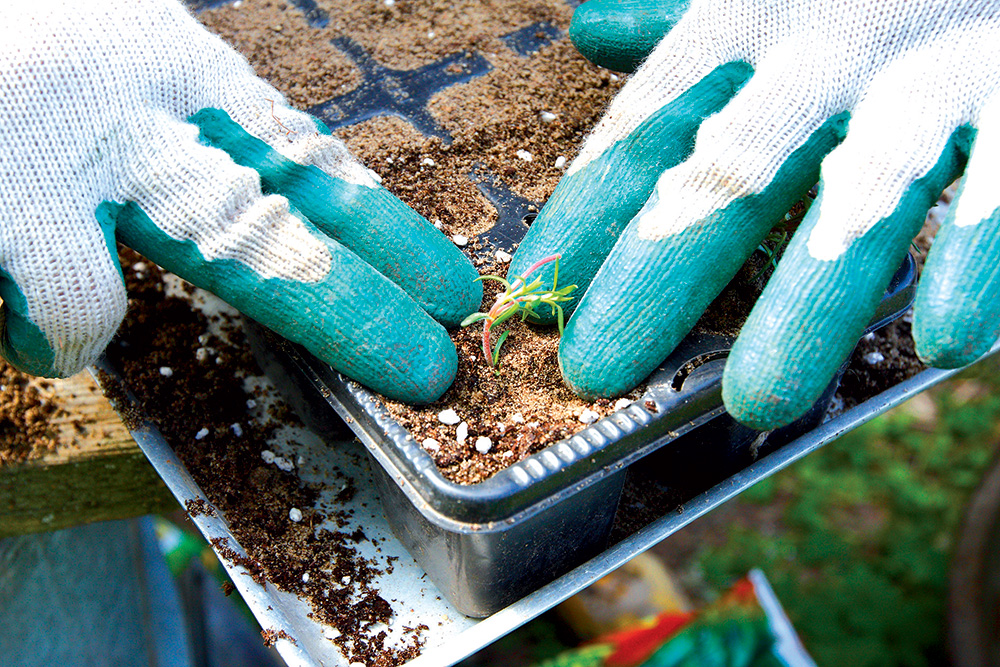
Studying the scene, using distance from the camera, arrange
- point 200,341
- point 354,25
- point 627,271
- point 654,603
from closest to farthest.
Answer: point 627,271 < point 200,341 < point 354,25 < point 654,603

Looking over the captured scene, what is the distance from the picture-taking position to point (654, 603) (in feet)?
5.80

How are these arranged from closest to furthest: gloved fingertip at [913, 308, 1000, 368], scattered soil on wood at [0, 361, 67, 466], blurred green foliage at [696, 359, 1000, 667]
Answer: gloved fingertip at [913, 308, 1000, 368] < scattered soil on wood at [0, 361, 67, 466] < blurred green foliage at [696, 359, 1000, 667]

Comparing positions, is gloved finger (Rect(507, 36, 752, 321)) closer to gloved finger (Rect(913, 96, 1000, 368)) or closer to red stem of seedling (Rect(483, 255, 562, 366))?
red stem of seedling (Rect(483, 255, 562, 366))

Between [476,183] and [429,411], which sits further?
[476,183]

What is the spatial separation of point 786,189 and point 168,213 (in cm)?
64

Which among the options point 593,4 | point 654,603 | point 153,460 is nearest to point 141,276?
point 153,460

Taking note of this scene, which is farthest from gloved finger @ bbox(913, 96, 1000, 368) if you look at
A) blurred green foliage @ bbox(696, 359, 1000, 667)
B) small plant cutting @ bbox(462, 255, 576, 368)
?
blurred green foliage @ bbox(696, 359, 1000, 667)

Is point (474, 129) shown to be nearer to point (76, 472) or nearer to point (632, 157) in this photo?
point (632, 157)

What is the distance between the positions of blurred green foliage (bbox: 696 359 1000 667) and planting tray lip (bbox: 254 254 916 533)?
1.23 m

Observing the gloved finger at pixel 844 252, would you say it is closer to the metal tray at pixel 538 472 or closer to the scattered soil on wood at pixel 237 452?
the metal tray at pixel 538 472

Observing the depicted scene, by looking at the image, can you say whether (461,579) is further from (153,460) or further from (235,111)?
(235,111)

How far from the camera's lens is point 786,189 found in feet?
2.80

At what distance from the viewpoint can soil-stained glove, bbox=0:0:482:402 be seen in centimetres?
79

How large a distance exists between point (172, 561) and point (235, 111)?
4.01 feet
